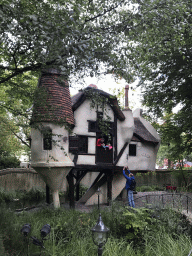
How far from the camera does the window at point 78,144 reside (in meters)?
13.3

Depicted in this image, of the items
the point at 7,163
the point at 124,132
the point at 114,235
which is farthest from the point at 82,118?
the point at 7,163

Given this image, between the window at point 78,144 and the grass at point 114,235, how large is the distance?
3.56 m

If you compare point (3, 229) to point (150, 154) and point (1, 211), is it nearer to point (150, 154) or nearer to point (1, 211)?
point (1, 211)

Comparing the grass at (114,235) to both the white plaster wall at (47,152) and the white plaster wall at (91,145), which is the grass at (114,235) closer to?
the white plaster wall at (47,152)

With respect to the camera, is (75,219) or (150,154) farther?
(150,154)

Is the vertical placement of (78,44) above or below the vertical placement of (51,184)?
above

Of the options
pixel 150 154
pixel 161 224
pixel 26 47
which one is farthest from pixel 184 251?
pixel 150 154

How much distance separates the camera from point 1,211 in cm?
834

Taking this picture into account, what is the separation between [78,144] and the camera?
13.6 metres

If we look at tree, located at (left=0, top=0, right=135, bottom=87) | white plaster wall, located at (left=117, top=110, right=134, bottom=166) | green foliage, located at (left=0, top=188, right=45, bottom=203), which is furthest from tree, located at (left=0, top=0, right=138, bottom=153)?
green foliage, located at (left=0, top=188, right=45, bottom=203)

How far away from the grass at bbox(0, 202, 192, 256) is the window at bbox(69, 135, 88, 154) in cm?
356

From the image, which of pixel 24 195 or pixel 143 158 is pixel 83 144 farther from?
pixel 24 195

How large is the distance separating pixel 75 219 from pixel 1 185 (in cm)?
1153

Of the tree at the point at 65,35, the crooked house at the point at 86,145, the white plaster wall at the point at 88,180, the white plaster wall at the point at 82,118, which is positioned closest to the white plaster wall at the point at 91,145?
the crooked house at the point at 86,145
